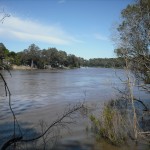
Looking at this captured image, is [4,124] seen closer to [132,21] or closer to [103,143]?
[103,143]

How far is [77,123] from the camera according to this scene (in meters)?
12.6

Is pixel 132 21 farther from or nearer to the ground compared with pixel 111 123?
farther from the ground

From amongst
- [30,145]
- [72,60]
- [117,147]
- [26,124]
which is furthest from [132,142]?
[72,60]

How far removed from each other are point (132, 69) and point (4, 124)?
651 centimetres

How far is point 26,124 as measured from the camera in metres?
12.6

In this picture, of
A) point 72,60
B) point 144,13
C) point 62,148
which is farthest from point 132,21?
point 72,60

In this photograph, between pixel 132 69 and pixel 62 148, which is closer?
pixel 62 148

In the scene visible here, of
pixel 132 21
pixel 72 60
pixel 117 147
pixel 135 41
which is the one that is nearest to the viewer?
pixel 117 147

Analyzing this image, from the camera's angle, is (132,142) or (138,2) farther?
(138,2)

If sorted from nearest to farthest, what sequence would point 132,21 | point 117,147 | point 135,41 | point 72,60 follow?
point 117,147, point 135,41, point 132,21, point 72,60

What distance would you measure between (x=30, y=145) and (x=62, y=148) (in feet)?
3.66

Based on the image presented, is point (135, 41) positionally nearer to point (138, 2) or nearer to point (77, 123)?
point (138, 2)

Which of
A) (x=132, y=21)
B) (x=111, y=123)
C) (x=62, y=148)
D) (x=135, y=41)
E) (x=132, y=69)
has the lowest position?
(x=62, y=148)

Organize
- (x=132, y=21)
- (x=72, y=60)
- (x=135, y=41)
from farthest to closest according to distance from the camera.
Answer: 1. (x=72, y=60)
2. (x=132, y=21)
3. (x=135, y=41)
